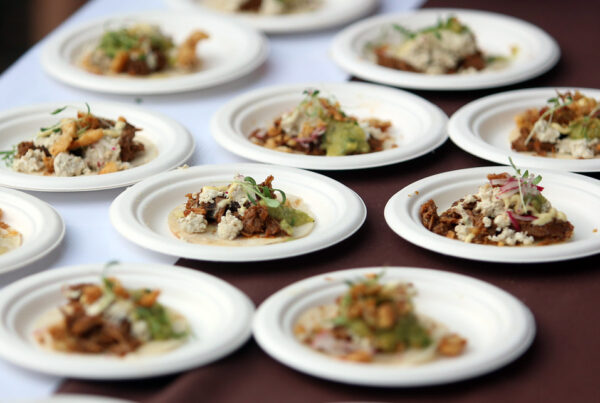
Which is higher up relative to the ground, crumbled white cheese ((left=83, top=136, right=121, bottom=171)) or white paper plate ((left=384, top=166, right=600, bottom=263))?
white paper plate ((left=384, top=166, right=600, bottom=263))

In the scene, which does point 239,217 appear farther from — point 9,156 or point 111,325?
point 9,156

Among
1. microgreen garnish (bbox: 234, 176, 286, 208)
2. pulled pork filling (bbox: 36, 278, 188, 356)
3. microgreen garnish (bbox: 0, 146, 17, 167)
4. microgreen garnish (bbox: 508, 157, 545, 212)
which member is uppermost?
microgreen garnish (bbox: 508, 157, 545, 212)

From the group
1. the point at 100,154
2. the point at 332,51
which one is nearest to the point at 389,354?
the point at 100,154

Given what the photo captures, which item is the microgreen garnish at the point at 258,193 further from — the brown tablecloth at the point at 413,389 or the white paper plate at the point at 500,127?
the white paper plate at the point at 500,127

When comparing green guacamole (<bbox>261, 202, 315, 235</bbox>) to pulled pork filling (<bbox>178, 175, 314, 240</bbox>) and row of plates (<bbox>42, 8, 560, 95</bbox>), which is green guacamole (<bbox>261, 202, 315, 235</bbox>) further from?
row of plates (<bbox>42, 8, 560, 95</bbox>)

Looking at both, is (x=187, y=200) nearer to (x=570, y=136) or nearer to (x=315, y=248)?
(x=315, y=248)

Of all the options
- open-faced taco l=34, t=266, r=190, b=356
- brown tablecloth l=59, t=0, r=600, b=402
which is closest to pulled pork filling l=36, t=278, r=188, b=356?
open-faced taco l=34, t=266, r=190, b=356

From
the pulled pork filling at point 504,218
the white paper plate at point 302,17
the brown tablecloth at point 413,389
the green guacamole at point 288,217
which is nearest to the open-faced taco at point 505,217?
the pulled pork filling at point 504,218
